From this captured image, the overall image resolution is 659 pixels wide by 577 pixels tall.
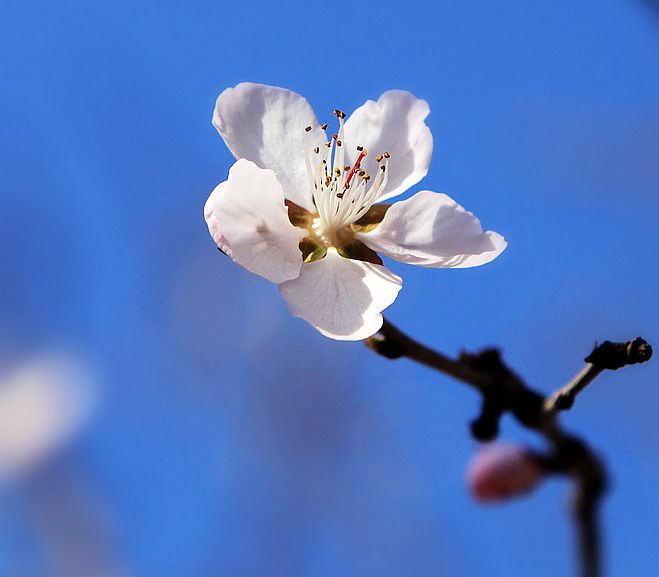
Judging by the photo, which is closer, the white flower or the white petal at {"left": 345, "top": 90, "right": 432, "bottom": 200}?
the white flower

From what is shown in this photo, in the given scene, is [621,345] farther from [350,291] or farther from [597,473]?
[350,291]

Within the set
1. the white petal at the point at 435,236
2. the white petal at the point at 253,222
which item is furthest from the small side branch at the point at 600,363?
the white petal at the point at 253,222

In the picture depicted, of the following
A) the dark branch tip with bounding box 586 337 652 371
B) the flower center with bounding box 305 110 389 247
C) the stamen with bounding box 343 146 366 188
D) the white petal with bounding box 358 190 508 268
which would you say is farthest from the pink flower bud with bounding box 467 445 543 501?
the stamen with bounding box 343 146 366 188

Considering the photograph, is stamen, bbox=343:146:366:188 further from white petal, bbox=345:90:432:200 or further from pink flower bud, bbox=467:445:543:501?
pink flower bud, bbox=467:445:543:501

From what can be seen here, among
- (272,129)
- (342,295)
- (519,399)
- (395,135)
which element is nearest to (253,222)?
(342,295)

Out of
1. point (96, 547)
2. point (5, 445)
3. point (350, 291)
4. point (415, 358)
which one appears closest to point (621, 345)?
point (415, 358)

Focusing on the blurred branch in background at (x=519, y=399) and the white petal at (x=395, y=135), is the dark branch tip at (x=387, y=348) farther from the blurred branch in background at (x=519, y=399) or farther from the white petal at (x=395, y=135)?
the white petal at (x=395, y=135)

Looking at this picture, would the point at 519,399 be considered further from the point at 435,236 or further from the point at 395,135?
the point at 395,135

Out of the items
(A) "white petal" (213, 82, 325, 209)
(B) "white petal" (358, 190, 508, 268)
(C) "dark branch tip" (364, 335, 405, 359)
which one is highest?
(A) "white petal" (213, 82, 325, 209)

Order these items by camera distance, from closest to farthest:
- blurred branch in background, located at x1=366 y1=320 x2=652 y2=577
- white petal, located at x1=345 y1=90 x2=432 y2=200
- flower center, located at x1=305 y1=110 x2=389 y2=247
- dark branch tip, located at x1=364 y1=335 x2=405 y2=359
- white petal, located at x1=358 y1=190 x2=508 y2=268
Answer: blurred branch in background, located at x1=366 y1=320 x2=652 y2=577 → dark branch tip, located at x1=364 y1=335 x2=405 y2=359 → white petal, located at x1=358 y1=190 x2=508 y2=268 → flower center, located at x1=305 y1=110 x2=389 y2=247 → white petal, located at x1=345 y1=90 x2=432 y2=200
